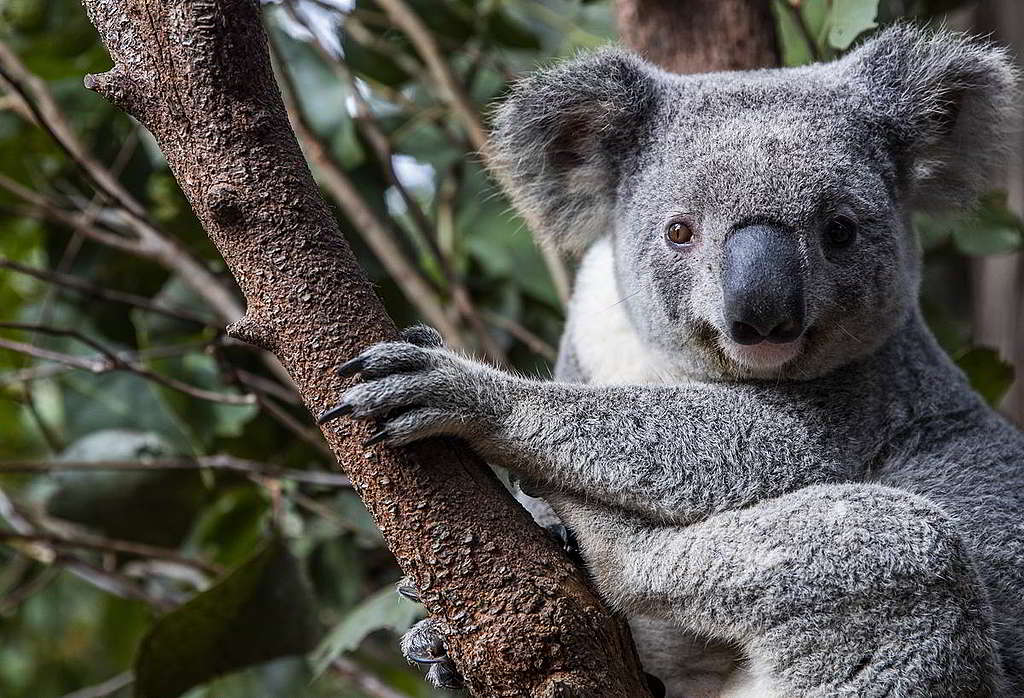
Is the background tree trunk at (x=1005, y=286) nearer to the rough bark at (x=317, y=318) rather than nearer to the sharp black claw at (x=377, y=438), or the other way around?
the rough bark at (x=317, y=318)

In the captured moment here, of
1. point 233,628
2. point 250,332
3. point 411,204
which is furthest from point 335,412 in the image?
point 411,204

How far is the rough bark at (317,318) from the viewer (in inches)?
67.4

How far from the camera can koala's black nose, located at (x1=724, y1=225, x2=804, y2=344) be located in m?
1.97

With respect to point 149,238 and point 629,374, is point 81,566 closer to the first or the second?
point 149,238

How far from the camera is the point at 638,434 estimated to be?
212 cm

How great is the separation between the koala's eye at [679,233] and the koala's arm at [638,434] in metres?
0.31

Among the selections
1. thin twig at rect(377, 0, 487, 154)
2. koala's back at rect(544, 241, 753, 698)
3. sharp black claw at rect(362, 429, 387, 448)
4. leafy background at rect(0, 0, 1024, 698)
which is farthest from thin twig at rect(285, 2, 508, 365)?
sharp black claw at rect(362, 429, 387, 448)

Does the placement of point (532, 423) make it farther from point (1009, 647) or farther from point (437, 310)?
point (437, 310)

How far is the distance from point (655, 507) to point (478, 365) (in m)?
0.45

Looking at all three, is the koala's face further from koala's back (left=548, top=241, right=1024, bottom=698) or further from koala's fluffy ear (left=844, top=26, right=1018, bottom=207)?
koala's back (left=548, top=241, right=1024, bottom=698)

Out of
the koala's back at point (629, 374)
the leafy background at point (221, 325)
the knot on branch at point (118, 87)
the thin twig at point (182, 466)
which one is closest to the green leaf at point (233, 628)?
the leafy background at point (221, 325)

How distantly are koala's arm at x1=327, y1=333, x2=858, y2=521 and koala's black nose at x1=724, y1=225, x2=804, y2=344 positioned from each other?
8.8 inches

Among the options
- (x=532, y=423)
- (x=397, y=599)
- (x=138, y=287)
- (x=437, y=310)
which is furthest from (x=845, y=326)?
(x=138, y=287)

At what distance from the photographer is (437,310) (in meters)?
3.46
